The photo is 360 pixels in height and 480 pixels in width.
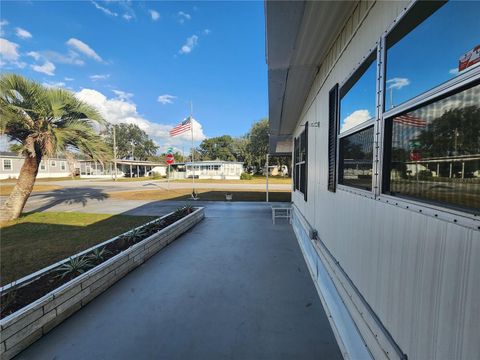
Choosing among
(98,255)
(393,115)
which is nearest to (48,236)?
(98,255)

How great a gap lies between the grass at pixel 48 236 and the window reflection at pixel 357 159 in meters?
4.72

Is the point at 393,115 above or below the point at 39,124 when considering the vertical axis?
below

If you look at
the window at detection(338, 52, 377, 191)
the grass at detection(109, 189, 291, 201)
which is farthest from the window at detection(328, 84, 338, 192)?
the grass at detection(109, 189, 291, 201)

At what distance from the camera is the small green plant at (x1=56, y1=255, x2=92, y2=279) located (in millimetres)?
2879

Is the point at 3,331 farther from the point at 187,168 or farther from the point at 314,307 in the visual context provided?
the point at 187,168

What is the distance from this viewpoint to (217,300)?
287 centimetres

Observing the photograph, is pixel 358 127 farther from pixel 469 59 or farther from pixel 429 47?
pixel 469 59

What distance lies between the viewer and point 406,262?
4.11 ft

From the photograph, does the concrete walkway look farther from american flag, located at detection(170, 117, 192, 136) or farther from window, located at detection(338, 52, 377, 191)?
american flag, located at detection(170, 117, 192, 136)

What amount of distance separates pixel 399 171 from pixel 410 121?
0.31 m

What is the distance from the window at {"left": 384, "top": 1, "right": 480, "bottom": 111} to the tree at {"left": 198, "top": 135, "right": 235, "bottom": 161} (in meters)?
51.3

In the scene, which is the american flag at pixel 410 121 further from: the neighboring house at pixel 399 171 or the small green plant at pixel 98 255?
the small green plant at pixel 98 255

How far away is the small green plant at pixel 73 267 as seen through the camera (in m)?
2.88

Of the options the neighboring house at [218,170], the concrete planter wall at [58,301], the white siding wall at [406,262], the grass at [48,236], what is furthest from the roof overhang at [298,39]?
the neighboring house at [218,170]
